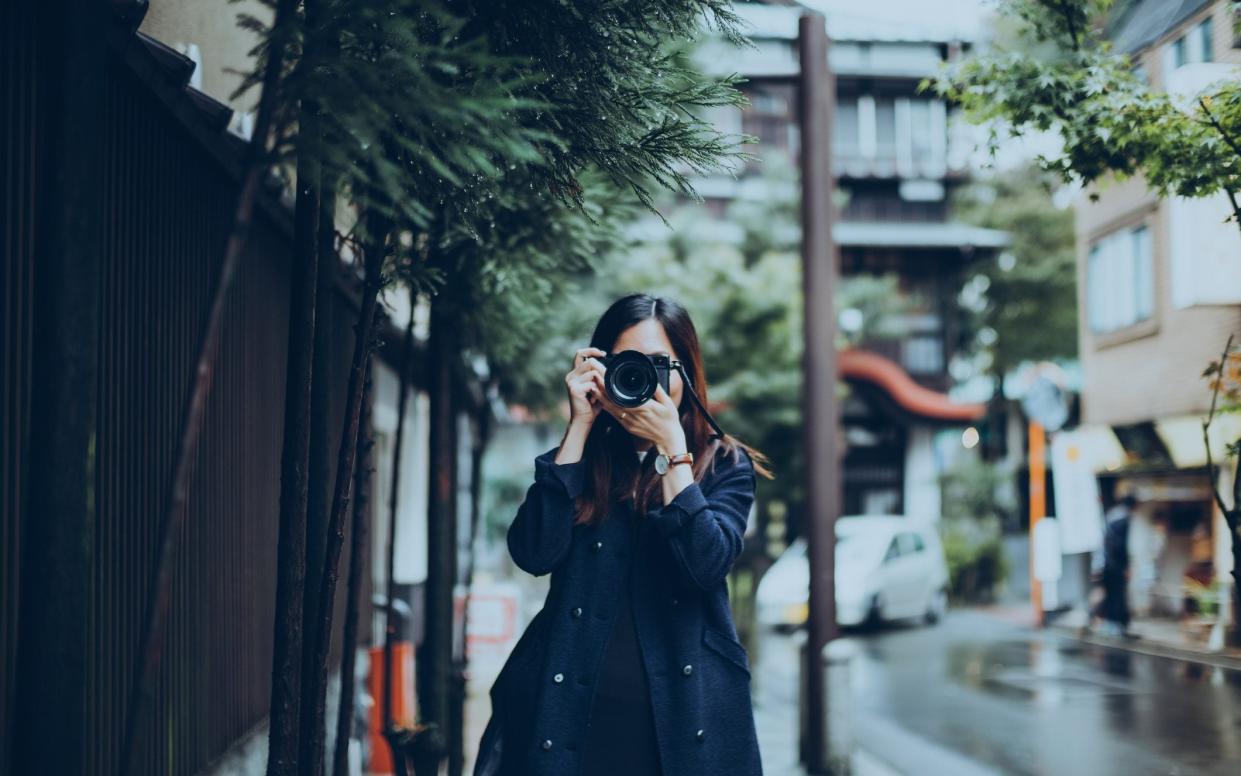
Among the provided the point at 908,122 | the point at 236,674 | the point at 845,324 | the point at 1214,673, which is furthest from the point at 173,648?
the point at 908,122

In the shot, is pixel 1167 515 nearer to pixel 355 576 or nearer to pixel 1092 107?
pixel 1092 107

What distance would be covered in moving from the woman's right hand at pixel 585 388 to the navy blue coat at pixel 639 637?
15cm

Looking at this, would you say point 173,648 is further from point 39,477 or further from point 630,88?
point 630,88

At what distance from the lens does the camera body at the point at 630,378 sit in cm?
262

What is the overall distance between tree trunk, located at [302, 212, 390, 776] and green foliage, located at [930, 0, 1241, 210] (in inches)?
99.8

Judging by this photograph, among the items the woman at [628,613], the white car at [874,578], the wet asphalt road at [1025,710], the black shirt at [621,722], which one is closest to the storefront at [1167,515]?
the wet asphalt road at [1025,710]

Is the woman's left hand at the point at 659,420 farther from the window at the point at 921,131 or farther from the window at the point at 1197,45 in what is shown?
the window at the point at 921,131

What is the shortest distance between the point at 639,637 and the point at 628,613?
0.20 ft

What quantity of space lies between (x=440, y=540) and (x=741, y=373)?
1471 cm

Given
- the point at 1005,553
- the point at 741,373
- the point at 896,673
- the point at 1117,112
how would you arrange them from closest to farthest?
the point at 1117,112 → the point at 896,673 → the point at 741,373 → the point at 1005,553

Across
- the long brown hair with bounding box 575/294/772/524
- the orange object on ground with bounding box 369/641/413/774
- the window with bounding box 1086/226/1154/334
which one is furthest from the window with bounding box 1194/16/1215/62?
the window with bounding box 1086/226/1154/334

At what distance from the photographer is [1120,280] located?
16.5m

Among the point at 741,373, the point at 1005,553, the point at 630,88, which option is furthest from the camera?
the point at 1005,553

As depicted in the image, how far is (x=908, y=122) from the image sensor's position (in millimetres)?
28719
